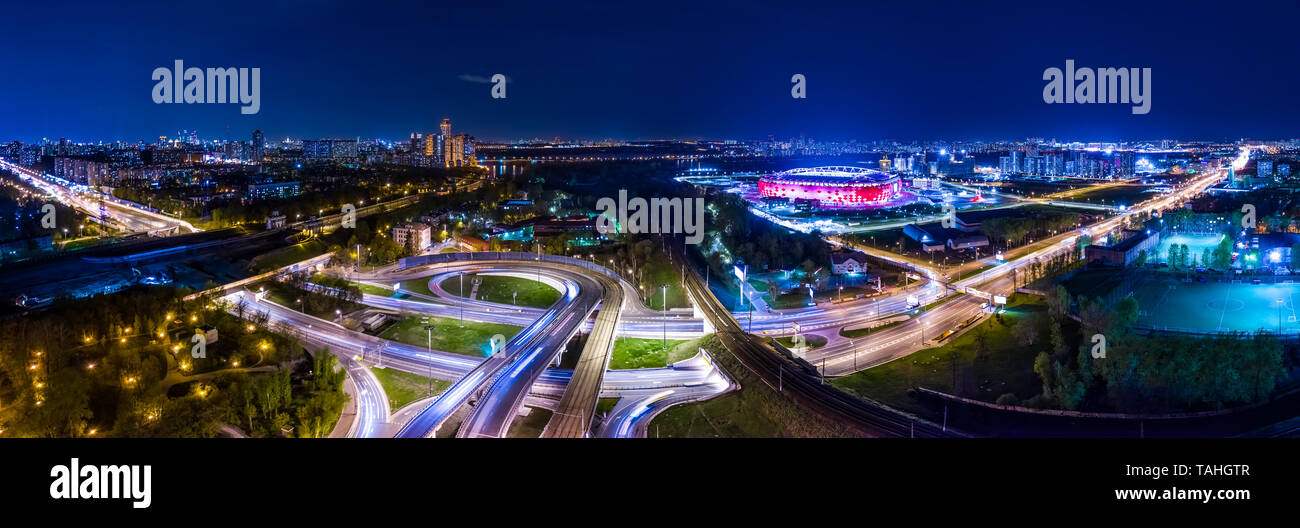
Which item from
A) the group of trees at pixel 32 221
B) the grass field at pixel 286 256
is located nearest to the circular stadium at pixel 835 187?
the grass field at pixel 286 256

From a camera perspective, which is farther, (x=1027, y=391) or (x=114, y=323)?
(x=114, y=323)

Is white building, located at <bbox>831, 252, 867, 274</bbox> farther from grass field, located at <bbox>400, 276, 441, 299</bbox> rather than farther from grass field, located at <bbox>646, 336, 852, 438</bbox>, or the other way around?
grass field, located at <bbox>400, 276, 441, 299</bbox>

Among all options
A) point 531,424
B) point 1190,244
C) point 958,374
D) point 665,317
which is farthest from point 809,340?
point 1190,244

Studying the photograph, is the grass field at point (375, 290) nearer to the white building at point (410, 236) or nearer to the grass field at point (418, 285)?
the grass field at point (418, 285)

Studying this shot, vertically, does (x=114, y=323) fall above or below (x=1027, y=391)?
above
